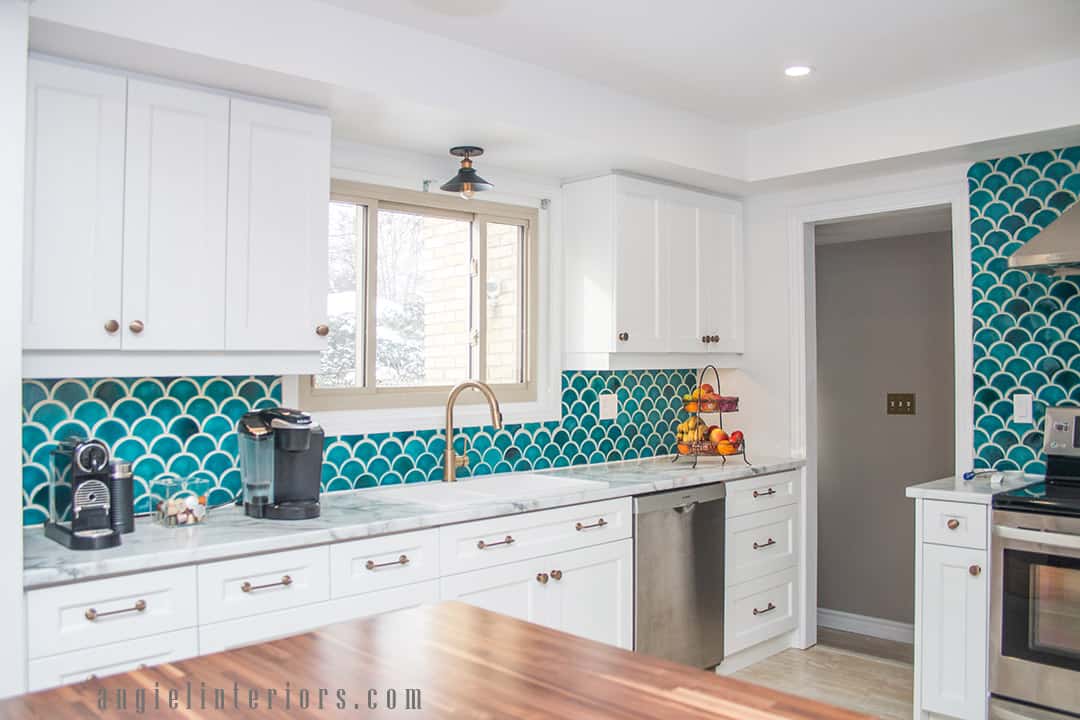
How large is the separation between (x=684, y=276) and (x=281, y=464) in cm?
219

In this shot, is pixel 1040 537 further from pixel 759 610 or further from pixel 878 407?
pixel 878 407

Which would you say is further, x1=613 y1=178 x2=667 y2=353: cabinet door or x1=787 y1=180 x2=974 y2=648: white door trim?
x1=787 y1=180 x2=974 y2=648: white door trim

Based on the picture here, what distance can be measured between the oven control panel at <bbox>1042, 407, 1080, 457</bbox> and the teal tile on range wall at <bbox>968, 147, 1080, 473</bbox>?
0.21 meters

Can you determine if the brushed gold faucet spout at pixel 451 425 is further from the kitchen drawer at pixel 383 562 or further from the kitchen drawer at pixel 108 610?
the kitchen drawer at pixel 108 610

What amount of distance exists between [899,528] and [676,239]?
2.15 m

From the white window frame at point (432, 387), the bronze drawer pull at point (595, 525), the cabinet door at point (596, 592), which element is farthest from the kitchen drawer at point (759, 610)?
the white window frame at point (432, 387)

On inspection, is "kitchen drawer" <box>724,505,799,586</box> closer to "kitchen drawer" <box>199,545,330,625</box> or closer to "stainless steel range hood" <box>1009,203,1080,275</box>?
"stainless steel range hood" <box>1009,203,1080,275</box>

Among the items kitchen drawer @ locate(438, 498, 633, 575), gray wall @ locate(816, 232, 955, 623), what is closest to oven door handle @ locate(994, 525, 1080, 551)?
kitchen drawer @ locate(438, 498, 633, 575)

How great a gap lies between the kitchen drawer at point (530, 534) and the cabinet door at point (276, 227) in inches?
30.7

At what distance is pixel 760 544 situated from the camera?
399cm

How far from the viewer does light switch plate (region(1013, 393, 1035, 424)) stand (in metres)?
3.50

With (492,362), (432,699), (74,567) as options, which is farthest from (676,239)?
(432,699)

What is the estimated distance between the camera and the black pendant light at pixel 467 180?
10.5 ft

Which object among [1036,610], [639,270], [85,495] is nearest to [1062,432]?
[1036,610]
